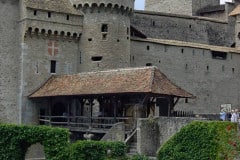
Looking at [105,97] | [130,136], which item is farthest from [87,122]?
[130,136]

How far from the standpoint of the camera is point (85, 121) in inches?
1503

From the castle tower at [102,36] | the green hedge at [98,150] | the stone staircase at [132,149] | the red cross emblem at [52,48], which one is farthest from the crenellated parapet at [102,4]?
the green hedge at [98,150]

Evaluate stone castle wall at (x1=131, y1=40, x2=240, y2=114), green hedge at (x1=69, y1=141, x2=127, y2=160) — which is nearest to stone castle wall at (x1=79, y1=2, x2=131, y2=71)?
stone castle wall at (x1=131, y1=40, x2=240, y2=114)

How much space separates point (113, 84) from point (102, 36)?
744cm

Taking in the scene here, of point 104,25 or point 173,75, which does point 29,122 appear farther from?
point 173,75

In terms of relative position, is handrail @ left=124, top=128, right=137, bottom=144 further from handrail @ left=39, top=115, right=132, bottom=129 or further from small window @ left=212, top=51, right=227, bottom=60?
small window @ left=212, top=51, right=227, bottom=60

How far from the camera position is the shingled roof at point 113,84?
33.7 metres

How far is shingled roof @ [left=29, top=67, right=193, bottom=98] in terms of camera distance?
33.7 m

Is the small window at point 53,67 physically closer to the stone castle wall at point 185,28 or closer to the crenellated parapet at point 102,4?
the crenellated parapet at point 102,4

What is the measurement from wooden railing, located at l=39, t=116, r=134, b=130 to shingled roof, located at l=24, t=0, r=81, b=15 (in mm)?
7630

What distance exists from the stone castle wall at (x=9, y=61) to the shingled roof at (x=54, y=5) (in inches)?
58.5

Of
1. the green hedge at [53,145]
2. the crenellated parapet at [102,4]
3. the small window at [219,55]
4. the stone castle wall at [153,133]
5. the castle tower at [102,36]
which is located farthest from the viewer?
the small window at [219,55]

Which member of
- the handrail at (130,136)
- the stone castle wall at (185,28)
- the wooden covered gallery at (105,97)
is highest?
the stone castle wall at (185,28)

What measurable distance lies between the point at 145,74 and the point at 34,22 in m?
10.0
